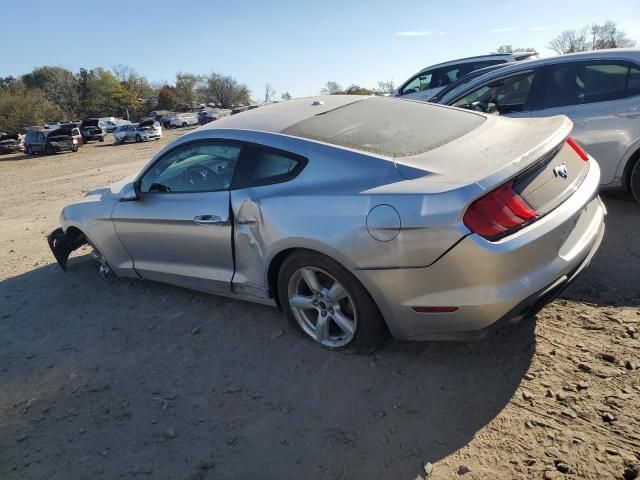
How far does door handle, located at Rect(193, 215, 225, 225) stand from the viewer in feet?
11.1

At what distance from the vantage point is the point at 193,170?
382 cm

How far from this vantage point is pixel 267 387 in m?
2.96

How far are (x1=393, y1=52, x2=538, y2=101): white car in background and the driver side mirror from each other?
31.8 ft

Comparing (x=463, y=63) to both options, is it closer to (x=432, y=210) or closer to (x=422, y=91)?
(x=422, y=91)

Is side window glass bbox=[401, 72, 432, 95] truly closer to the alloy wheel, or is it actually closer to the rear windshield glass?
the rear windshield glass

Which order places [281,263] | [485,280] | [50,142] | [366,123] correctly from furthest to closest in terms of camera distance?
1. [50,142]
2. [366,123]
3. [281,263]
4. [485,280]

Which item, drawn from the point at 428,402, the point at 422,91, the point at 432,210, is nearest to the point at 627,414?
the point at 428,402

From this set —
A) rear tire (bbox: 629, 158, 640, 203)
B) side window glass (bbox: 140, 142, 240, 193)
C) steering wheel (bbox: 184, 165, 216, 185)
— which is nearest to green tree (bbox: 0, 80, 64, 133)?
side window glass (bbox: 140, 142, 240, 193)

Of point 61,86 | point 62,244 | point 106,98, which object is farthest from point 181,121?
point 62,244

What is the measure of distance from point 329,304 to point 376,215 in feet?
2.44

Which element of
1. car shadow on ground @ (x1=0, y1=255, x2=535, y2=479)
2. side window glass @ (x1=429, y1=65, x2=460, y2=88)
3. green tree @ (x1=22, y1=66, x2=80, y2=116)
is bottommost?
car shadow on ground @ (x1=0, y1=255, x2=535, y2=479)

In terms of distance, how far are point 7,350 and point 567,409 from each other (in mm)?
3984

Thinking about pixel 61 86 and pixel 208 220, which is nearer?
pixel 208 220

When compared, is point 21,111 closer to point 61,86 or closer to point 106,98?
point 61,86
